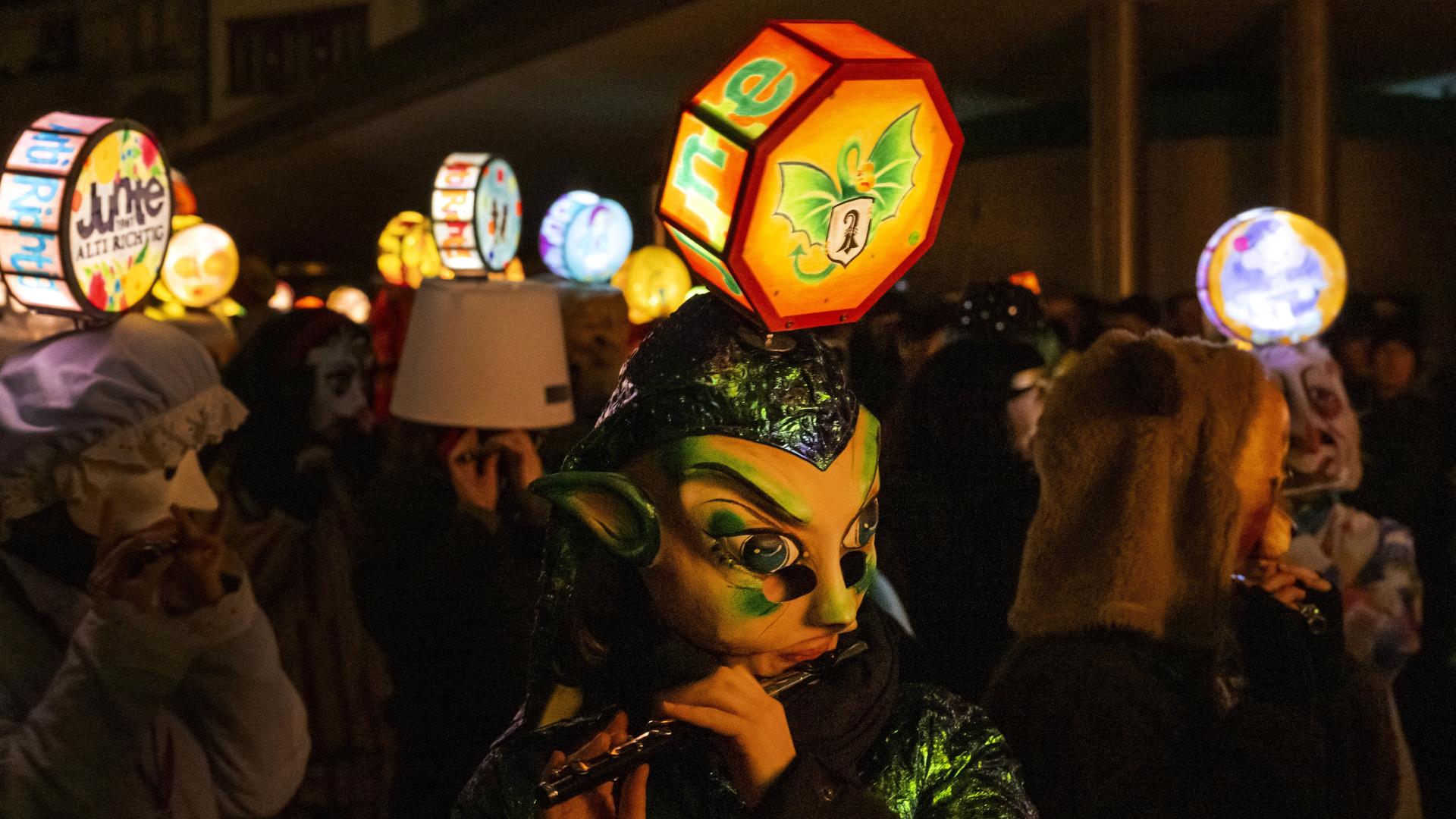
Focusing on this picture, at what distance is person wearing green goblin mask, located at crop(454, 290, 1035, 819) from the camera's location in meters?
1.53

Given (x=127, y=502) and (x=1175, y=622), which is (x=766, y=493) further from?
(x=127, y=502)

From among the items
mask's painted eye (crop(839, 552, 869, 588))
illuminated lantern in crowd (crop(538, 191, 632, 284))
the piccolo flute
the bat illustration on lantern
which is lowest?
the piccolo flute

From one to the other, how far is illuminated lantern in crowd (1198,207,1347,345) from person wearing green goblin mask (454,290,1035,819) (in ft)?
9.74

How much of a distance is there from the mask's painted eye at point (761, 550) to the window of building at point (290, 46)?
2130 centimetres

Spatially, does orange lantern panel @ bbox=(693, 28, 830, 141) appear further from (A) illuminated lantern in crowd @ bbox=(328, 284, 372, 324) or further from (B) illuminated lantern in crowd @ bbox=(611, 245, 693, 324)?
(A) illuminated lantern in crowd @ bbox=(328, 284, 372, 324)

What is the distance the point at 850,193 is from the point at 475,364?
202 cm

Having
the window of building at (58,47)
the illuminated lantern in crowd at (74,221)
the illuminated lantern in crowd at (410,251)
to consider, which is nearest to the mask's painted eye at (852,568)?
the illuminated lantern in crowd at (74,221)

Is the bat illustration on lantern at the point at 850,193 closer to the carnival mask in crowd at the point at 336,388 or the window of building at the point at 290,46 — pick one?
the carnival mask in crowd at the point at 336,388

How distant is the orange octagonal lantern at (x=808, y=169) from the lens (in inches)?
57.9

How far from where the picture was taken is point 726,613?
5.13 feet

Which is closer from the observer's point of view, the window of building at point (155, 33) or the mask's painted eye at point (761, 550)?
the mask's painted eye at point (761, 550)

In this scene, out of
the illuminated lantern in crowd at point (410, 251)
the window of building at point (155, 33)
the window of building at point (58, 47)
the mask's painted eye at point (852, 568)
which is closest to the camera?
the mask's painted eye at point (852, 568)

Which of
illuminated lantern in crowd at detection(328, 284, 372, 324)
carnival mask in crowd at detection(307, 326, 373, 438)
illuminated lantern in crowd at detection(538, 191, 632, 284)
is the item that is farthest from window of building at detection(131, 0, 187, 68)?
carnival mask in crowd at detection(307, 326, 373, 438)

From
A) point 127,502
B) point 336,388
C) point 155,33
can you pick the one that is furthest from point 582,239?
point 155,33
